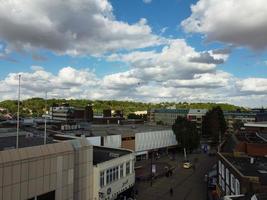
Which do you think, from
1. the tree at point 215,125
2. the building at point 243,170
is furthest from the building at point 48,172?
the tree at point 215,125

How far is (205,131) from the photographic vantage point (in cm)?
12719

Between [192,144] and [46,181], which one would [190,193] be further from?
[192,144]

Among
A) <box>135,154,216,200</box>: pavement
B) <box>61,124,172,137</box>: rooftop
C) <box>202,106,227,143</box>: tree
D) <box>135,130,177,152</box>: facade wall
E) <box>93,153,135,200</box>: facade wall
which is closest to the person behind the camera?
<box>93,153,135,200</box>: facade wall

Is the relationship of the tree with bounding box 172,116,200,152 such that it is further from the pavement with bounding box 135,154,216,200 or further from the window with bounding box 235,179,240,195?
the window with bounding box 235,179,240,195

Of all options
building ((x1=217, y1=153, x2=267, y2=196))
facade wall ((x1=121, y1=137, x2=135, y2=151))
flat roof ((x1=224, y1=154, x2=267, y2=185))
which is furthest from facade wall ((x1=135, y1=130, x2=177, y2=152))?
flat roof ((x1=224, y1=154, x2=267, y2=185))

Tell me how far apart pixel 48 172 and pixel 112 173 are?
1621 cm

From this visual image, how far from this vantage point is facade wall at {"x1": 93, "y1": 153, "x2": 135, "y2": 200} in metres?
39.5

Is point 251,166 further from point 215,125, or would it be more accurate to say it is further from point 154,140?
point 215,125

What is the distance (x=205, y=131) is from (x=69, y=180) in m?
101

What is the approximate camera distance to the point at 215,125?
116938mm

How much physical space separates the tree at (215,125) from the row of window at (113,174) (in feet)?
240

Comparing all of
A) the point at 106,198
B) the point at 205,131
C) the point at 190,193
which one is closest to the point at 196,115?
the point at 205,131

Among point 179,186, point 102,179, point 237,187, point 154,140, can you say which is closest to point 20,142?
point 102,179

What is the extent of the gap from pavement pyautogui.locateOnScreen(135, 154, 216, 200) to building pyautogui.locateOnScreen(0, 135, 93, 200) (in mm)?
17767
